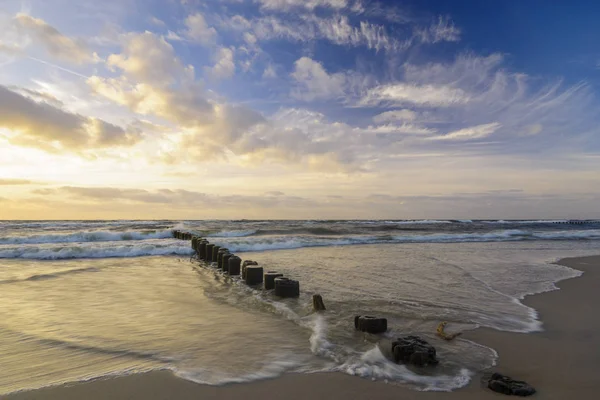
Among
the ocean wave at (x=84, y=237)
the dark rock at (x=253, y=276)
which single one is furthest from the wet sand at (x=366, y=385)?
the ocean wave at (x=84, y=237)

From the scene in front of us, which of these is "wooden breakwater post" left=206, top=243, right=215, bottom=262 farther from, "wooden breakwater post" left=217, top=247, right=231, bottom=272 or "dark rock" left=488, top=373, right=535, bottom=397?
"dark rock" left=488, top=373, right=535, bottom=397

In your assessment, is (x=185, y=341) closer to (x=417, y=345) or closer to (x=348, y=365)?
(x=348, y=365)

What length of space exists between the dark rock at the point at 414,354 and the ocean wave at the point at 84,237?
83.0 ft

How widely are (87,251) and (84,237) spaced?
1064cm

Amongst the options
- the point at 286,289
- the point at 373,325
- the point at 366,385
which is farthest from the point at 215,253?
the point at 366,385

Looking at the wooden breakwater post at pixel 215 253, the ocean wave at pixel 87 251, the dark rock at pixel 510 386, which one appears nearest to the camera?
the dark rock at pixel 510 386

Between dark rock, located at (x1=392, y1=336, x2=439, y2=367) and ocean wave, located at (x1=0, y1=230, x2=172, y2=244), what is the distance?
25.3 m

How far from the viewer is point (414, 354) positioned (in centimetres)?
402

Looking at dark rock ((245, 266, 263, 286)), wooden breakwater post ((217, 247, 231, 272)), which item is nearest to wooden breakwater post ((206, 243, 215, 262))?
wooden breakwater post ((217, 247, 231, 272))

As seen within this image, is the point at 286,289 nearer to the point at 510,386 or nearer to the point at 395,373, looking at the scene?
the point at 395,373

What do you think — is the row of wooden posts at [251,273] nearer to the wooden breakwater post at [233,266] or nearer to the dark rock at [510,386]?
the wooden breakwater post at [233,266]

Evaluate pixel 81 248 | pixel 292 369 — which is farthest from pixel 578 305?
pixel 81 248

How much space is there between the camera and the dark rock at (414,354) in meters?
3.99

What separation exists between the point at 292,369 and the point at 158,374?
1286 millimetres
